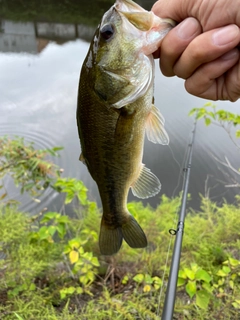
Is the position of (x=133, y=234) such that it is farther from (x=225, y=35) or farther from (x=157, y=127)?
(x=225, y=35)

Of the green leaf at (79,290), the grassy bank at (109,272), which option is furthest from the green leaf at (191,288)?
the green leaf at (79,290)

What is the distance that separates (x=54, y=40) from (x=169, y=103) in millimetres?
5398

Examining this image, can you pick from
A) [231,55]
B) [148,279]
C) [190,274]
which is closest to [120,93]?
[231,55]

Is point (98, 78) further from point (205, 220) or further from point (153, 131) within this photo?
point (205, 220)

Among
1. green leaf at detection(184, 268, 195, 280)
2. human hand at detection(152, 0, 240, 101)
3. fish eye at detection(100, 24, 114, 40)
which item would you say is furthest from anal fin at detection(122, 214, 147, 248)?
green leaf at detection(184, 268, 195, 280)

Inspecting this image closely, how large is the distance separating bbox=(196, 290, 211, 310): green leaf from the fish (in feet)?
3.98

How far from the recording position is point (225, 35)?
3.23ft

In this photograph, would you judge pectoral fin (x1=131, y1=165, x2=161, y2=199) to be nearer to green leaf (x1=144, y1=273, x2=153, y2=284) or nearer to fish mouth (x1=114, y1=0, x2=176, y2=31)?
fish mouth (x1=114, y1=0, x2=176, y2=31)

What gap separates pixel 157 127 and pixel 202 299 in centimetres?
149

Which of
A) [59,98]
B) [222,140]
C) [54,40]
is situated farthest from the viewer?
[54,40]

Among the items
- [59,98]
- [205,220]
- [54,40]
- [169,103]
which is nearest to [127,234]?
[205,220]

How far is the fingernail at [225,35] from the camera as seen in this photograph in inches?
38.5

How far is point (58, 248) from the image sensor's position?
288 centimetres

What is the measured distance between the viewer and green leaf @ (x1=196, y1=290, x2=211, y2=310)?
209 cm
